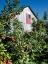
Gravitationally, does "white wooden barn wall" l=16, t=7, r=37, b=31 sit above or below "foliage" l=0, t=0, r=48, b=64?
above

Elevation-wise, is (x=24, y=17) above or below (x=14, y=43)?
above

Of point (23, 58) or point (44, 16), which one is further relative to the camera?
point (44, 16)

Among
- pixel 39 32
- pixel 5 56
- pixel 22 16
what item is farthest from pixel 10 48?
pixel 22 16

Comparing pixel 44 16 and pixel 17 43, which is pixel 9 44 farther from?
pixel 44 16

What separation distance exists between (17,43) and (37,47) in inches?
182

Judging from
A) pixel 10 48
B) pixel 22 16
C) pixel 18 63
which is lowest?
pixel 18 63

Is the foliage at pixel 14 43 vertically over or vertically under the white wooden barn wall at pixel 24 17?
under

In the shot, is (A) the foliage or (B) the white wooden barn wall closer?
(A) the foliage

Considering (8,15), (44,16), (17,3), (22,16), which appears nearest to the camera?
(8,15)

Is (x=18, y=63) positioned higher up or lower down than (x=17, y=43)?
lower down

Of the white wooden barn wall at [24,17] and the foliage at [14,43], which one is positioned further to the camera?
the white wooden barn wall at [24,17]

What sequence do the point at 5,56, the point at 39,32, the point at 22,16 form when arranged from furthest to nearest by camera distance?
the point at 22,16
the point at 39,32
the point at 5,56

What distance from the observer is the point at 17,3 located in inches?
493

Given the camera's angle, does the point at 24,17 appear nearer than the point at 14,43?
No
